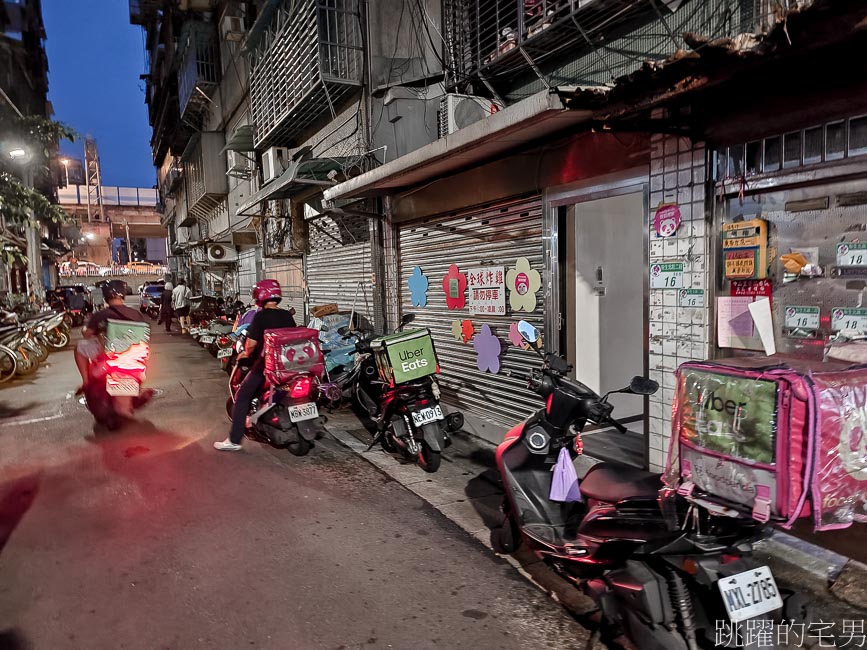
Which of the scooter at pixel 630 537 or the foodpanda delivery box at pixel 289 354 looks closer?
the scooter at pixel 630 537

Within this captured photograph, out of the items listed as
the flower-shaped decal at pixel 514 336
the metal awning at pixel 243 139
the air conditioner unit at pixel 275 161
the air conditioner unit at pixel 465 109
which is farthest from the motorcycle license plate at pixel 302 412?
the metal awning at pixel 243 139


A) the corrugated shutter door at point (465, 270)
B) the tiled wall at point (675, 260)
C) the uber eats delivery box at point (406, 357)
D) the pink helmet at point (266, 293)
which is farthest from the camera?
the corrugated shutter door at point (465, 270)

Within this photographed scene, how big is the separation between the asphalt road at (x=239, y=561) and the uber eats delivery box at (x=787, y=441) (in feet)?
4.44

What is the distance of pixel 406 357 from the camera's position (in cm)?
585

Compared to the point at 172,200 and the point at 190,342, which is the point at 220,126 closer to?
the point at 190,342

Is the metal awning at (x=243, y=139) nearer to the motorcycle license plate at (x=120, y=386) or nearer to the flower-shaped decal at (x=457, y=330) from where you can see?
the motorcycle license plate at (x=120, y=386)

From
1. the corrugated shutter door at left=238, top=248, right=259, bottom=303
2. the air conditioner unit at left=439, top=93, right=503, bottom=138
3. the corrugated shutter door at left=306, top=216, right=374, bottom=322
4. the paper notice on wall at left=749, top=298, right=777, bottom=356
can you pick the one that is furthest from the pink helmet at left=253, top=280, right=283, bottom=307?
the corrugated shutter door at left=238, top=248, right=259, bottom=303

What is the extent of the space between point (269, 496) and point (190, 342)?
586 inches

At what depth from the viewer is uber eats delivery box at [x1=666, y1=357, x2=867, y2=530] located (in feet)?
7.22

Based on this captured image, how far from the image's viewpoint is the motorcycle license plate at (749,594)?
2338mm

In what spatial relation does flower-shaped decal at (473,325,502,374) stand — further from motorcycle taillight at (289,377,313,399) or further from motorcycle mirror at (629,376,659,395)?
motorcycle mirror at (629,376,659,395)

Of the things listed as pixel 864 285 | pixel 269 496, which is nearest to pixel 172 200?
pixel 269 496

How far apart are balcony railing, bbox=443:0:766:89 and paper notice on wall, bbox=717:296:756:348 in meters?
2.22

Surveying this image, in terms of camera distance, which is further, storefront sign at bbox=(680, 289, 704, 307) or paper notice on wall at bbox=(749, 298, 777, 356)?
storefront sign at bbox=(680, 289, 704, 307)
